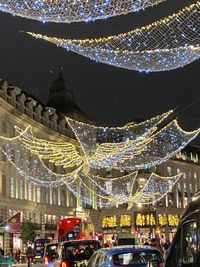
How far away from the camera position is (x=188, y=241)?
816cm

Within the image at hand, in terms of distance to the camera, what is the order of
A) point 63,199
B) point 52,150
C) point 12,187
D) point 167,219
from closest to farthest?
point 52,150 → point 12,187 → point 63,199 → point 167,219

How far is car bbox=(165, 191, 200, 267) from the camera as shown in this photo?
7793mm

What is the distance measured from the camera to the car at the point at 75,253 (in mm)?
18578

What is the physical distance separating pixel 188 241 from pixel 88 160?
134 ft

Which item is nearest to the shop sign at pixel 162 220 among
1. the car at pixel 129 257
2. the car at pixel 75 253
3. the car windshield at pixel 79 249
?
the car windshield at pixel 79 249

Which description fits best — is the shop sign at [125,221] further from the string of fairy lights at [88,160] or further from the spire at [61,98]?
the spire at [61,98]

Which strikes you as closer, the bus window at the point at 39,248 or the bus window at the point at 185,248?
the bus window at the point at 185,248

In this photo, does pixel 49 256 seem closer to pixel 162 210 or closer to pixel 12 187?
pixel 12 187

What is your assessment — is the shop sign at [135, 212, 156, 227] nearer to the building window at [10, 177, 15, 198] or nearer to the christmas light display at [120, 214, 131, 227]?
→ the christmas light display at [120, 214, 131, 227]

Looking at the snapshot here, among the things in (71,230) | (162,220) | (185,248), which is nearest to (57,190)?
(162,220)

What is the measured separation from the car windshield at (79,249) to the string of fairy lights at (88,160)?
16519 mm

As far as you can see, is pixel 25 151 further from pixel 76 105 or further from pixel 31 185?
pixel 76 105

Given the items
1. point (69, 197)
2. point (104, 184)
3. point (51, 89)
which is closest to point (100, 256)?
point (69, 197)

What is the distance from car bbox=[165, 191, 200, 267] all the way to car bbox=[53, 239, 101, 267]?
9.83m
